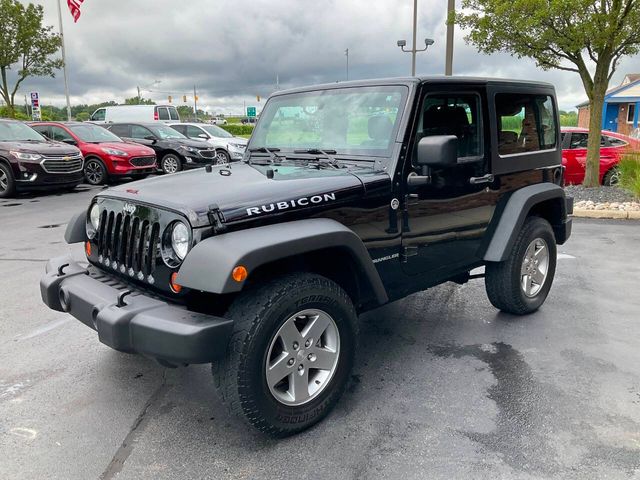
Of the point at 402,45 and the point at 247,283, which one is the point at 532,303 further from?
the point at 402,45

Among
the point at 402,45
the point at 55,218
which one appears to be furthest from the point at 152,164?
the point at 402,45

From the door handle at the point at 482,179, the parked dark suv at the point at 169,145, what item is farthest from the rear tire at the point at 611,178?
the parked dark suv at the point at 169,145

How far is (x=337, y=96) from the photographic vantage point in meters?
3.67

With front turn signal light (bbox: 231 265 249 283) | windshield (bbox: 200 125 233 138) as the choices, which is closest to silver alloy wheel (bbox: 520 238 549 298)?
front turn signal light (bbox: 231 265 249 283)

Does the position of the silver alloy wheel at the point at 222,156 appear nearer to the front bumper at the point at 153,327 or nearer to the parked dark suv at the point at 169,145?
the parked dark suv at the point at 169,145

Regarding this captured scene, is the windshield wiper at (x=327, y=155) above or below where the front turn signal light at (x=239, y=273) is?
above

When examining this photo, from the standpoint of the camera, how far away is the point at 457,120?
145 inches

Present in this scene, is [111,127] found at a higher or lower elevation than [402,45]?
lower

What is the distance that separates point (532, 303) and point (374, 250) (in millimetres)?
2083

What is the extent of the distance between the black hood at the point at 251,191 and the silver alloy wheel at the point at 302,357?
575mm

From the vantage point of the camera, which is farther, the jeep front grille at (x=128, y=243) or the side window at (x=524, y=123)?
the side window at (x=524, y=123)

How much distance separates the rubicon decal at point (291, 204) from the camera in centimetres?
265

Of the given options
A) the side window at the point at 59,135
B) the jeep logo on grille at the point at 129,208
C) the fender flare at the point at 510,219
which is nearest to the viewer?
the jeep logo on grille at the point at 129,208

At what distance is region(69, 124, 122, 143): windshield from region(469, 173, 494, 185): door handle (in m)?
12.7
